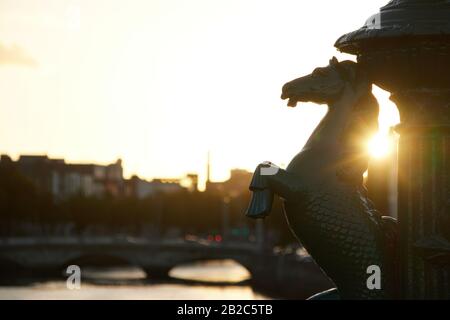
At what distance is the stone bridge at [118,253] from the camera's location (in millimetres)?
60781

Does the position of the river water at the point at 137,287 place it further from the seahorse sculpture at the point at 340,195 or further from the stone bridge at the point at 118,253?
the seahorse sculpture at the point at 340,195

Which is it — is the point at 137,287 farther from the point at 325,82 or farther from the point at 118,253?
the point at 325,82

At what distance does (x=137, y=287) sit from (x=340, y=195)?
48.7m

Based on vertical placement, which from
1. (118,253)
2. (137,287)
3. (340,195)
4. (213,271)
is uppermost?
(213,271)

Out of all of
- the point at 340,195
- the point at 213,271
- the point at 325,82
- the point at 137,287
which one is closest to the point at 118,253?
the point at 137,287

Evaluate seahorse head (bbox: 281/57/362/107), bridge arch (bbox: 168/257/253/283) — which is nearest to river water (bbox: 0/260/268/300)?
bridge arch (bbox: 168/257/253/283)

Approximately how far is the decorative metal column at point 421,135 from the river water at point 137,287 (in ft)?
115

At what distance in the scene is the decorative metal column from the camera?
5.69 m

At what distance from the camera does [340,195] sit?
5.86 metres

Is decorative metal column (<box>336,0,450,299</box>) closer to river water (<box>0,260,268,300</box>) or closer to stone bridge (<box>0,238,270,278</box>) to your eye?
river water (<box>0,260,268,300</box>)

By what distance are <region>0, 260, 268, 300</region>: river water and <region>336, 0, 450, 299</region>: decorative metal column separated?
3519 cm

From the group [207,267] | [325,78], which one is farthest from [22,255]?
[325,78]

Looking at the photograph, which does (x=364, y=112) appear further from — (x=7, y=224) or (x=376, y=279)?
(x=7, y=224)
